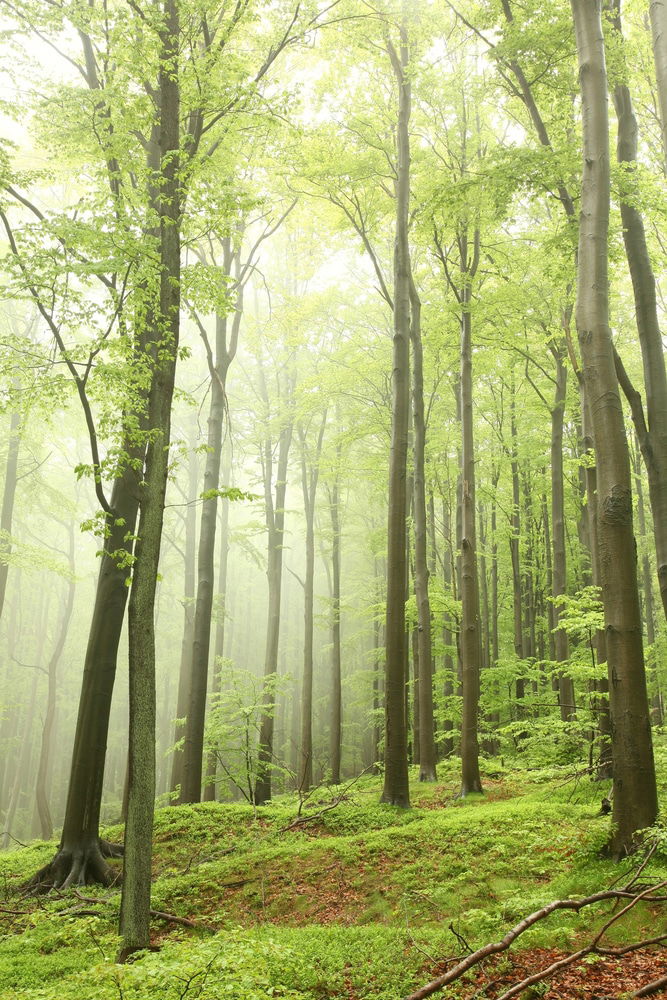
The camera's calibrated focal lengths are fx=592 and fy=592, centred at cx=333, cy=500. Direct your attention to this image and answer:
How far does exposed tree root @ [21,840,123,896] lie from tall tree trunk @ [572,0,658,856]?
5.76 m

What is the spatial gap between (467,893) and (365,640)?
29.2 m

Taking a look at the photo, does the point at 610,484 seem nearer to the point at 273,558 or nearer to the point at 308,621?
the point at 273,558

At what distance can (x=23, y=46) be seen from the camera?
8.58 metres

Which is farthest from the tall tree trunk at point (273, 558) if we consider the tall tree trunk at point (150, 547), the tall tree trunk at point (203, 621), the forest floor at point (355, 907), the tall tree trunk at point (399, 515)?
the tall tree trunk at point (150, 547)

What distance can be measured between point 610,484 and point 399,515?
13.0ft

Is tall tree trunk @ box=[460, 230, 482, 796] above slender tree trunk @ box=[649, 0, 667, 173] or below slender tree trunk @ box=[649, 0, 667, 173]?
below

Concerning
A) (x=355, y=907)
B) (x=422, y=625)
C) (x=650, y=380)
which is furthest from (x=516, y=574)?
(x=355, y=907)

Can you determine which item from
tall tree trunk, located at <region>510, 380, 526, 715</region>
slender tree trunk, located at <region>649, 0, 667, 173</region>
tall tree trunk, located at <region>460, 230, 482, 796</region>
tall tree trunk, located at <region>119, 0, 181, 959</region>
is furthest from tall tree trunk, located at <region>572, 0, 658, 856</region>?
tall tree trunk, located at <region>510, 380, 526, 715</region>

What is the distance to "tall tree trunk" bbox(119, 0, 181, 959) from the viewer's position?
450cm

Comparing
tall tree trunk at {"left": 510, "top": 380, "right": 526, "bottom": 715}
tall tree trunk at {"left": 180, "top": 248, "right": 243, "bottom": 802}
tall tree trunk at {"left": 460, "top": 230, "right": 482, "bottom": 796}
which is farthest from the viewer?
tall tree trunk at {"left": 510, "top": 380, "right": 526, "bottom": 715}

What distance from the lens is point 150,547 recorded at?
525 cm

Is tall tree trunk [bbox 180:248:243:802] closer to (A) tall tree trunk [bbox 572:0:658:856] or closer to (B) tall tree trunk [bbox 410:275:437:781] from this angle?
(B) tall tree trunk [bbox 410:275:437:781]

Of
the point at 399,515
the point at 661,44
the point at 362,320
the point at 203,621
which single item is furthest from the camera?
the point at 362,320

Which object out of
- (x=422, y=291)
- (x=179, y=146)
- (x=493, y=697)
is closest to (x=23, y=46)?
(x=179, y=146)
